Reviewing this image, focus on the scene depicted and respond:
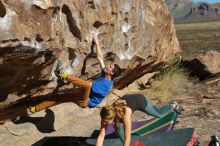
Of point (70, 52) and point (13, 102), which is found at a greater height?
point (70, 52)

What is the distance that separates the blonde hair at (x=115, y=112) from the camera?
5.70m

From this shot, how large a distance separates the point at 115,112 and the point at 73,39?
6.66 feet

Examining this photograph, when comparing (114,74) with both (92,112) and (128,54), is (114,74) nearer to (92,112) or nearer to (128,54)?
(128,54)

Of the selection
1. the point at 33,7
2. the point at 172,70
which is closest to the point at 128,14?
the point at 33,7

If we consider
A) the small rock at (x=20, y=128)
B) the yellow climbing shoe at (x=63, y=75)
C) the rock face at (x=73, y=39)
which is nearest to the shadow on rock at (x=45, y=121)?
the small rock at (x=20, y=128)

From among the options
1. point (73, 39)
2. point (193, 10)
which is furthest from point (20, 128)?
point (193, 10)

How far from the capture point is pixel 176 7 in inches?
7141

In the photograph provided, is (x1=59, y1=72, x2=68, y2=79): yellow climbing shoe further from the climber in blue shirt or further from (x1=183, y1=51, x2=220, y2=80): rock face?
(x1=183, y1=51, x2=220, y2=80): rock face

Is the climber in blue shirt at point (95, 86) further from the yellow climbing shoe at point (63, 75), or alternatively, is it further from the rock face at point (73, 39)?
the rock face at point (73, 39)

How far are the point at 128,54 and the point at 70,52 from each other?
1.95 meters

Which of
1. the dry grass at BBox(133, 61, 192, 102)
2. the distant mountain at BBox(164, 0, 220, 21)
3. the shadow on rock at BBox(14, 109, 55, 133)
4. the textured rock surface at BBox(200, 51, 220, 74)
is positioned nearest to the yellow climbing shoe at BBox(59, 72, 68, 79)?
the shadow on rock at BBox(14, 109, 55, 133)

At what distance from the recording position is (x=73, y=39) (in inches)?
295

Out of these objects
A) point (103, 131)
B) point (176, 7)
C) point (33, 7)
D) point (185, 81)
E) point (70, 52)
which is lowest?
point (176, 7)

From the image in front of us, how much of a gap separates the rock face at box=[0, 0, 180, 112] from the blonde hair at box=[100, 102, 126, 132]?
1224 millimetres
